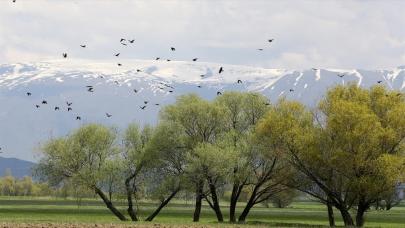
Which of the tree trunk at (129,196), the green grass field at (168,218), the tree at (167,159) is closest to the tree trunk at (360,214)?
the green grass field at (168,218)

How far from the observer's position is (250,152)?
85688 mm

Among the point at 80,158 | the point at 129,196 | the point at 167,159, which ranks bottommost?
the point at 129,196

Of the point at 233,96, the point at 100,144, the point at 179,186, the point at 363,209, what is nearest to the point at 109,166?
the point at 100,144

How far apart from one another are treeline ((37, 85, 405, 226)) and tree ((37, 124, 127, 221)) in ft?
0.43

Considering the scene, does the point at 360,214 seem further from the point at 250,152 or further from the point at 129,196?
the point at 129,196

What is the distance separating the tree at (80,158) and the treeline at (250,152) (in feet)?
0.43

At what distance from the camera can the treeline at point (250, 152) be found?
73.4 meters

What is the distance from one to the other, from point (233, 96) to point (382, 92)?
67.8 ft

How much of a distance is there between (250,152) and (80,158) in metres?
22.9

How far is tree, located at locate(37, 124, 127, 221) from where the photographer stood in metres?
89.7

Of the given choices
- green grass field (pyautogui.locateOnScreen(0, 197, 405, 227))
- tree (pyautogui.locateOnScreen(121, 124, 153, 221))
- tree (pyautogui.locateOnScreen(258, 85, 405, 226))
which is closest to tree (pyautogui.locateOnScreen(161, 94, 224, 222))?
tree (pyautogui.locateOnScreen(121, 124, 153, 221))

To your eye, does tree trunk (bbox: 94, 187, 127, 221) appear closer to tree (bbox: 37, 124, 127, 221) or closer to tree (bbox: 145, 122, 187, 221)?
tree (bbox: 37, 124, 127, 221)

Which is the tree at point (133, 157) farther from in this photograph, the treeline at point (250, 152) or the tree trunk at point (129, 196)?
the treeline at point (250, 152)

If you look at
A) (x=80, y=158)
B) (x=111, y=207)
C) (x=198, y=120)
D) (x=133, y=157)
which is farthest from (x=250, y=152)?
(x=80, y=158)
